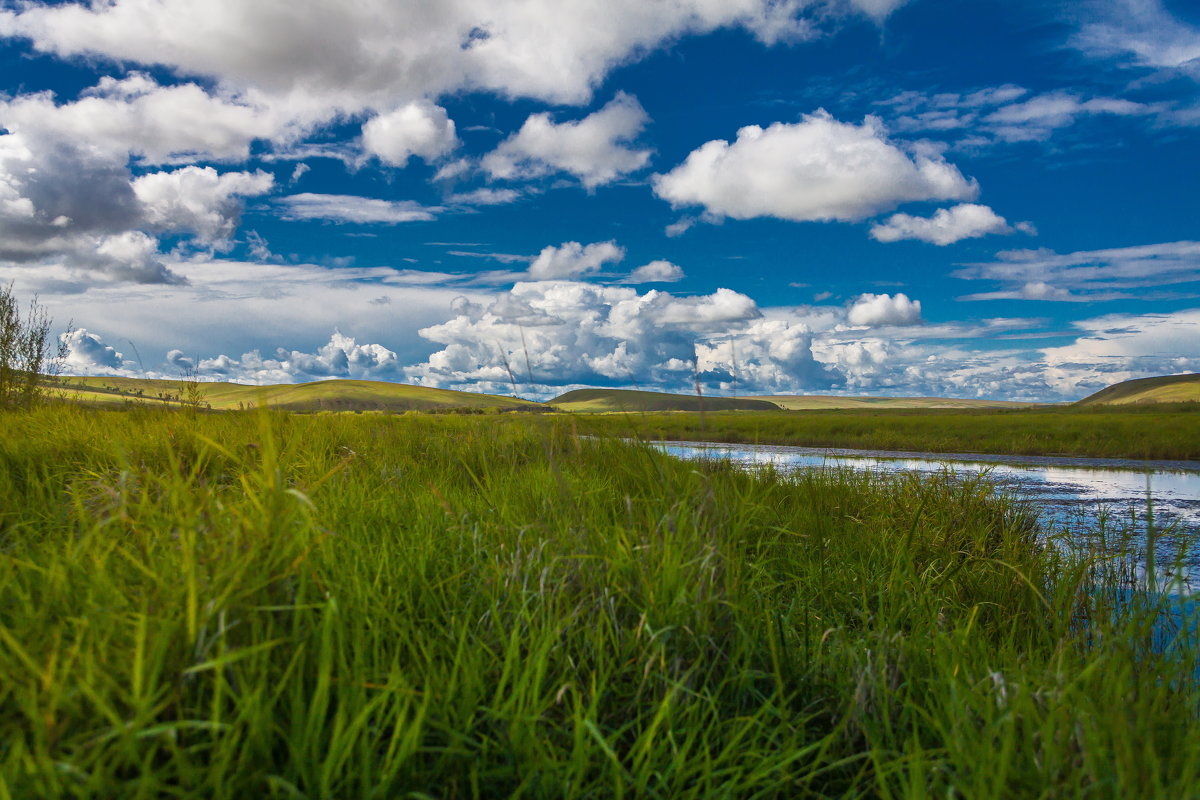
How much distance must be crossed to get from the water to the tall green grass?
113cm

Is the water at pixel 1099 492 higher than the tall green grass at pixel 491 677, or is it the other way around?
the tall green grass at pixel 491 677

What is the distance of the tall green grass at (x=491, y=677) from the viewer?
64.1 inches

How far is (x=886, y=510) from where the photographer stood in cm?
761

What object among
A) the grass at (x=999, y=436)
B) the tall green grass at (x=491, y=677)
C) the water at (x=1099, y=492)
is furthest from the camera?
the grass at (x=999, y=436)

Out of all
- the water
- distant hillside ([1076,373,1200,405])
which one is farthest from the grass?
distant hillside ([1076,373,1200,405])

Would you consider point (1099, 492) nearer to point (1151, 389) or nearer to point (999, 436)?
point (999, 436)

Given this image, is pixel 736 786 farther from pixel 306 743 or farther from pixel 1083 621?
pixel 1083 621

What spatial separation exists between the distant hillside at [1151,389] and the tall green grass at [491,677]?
13058cm

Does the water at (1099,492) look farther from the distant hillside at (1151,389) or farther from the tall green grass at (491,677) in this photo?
the distant hillside at (1151,389)

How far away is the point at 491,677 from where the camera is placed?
2330 mm

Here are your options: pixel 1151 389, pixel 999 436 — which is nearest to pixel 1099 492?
pixel 999 436

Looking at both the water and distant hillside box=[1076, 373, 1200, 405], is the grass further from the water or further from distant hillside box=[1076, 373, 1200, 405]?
distant hillside box=[1076, 373, 1200, 405]

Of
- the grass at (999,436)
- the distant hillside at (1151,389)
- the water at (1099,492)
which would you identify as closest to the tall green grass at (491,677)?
the water at (1099,492)

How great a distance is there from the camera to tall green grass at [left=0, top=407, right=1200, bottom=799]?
1.63m
